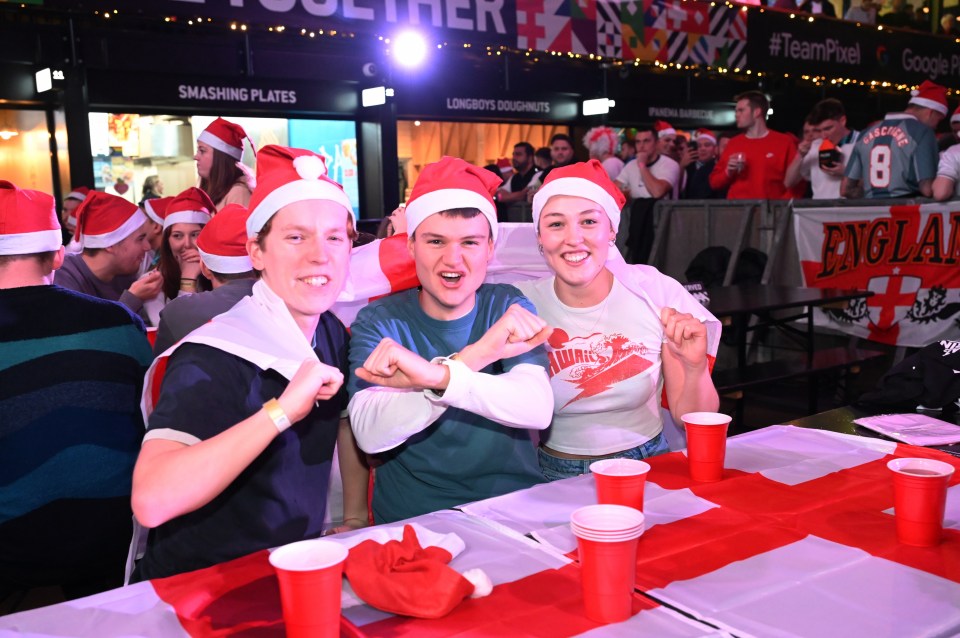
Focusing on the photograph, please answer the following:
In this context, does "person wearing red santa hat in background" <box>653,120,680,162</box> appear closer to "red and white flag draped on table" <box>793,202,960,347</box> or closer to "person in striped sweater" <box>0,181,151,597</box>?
"red and white flag draped on table" <box>793,202,960,347</box>

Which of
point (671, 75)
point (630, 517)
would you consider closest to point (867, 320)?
point (630, 517)

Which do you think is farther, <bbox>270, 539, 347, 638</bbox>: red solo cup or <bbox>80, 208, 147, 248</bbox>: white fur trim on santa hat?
<bbox>80, 208, 147, 248</bbox>: white fur trim on santa hat

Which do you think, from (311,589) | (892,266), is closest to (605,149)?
(892,266)

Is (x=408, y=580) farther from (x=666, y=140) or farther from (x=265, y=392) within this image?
(x=666, y=140)

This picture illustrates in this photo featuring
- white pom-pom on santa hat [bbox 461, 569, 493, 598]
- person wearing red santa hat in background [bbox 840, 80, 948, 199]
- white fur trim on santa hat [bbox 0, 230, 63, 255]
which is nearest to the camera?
white pom-pom on santa hat [bbox 461, 569, 493, 598]

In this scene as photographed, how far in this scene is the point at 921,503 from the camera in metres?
1.65

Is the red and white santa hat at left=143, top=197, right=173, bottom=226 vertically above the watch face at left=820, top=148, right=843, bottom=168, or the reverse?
the watch face at left=820, top=148, right=843, bottom=168

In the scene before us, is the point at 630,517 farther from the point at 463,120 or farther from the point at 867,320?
the point at 463,120

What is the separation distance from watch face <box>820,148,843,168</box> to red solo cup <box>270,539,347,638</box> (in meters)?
7.30

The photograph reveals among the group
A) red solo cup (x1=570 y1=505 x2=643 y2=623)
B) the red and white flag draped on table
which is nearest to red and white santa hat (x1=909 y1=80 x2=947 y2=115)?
the red and white flag draped on table

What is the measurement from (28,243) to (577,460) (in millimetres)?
1777

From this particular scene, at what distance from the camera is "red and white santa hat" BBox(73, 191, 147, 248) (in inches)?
170

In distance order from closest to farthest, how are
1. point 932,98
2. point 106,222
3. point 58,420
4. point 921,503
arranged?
point 921,503
point 58,420
point 106,222
point 932,98

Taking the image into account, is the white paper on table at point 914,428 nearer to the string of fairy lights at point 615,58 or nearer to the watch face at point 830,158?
A: the watch face at point 830,158
